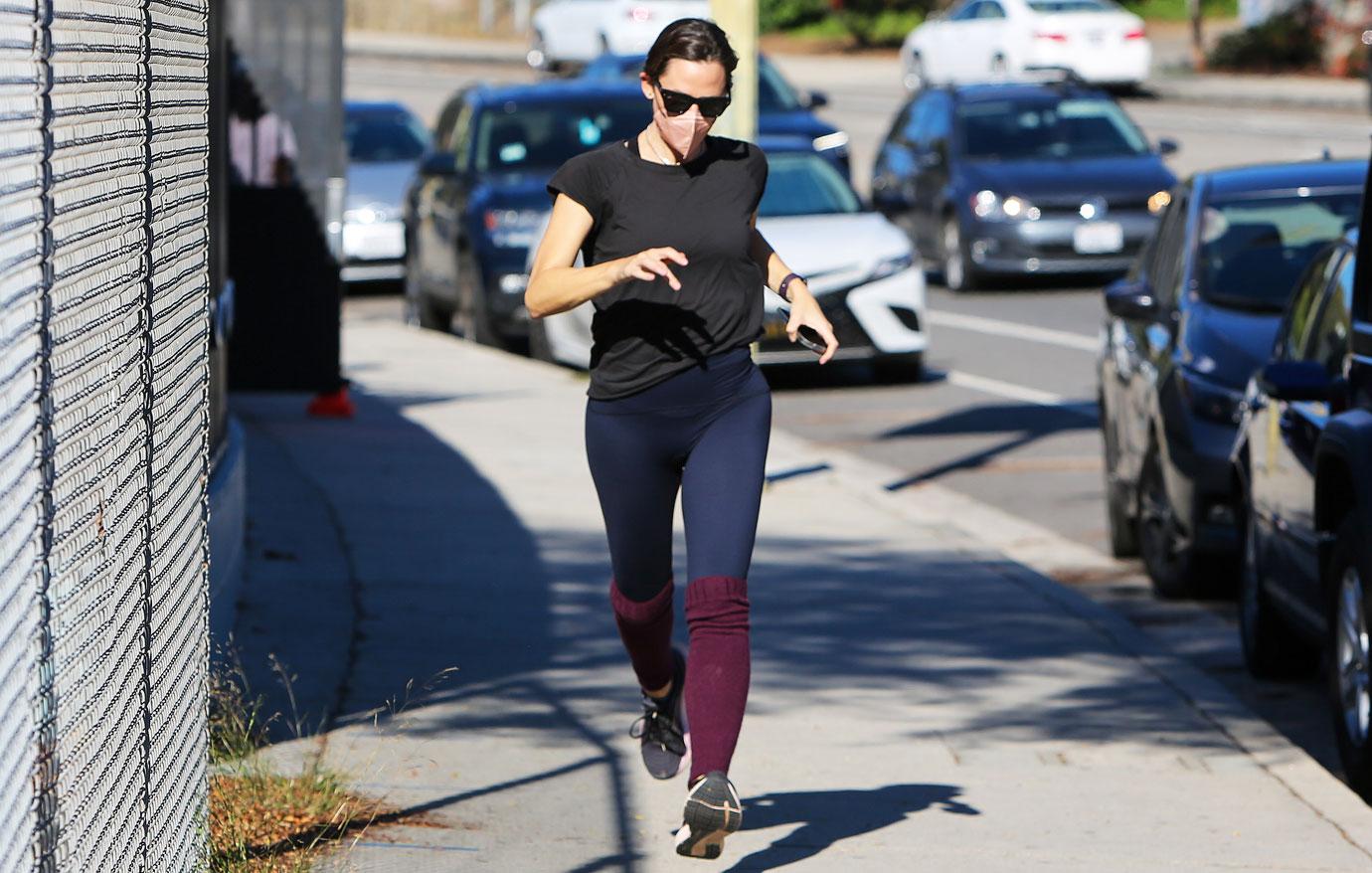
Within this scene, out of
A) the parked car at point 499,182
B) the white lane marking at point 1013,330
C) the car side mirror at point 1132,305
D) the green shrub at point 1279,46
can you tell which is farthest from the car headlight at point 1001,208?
the green shrub at point 1279,46

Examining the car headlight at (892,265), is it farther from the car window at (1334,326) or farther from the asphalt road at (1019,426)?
the car window at (1334,326)

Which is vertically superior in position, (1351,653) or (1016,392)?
(1351,653)

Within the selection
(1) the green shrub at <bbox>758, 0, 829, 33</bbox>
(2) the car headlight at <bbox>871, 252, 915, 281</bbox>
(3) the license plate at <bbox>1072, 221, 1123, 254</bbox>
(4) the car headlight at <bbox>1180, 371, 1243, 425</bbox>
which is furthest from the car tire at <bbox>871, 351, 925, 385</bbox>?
(1) the green shrub at <bbox>758, 0, 829, 33</bbox>

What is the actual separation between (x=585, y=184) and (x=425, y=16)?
176 ft

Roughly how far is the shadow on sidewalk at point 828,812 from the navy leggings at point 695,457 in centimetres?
78

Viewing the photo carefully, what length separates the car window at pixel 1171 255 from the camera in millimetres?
10344

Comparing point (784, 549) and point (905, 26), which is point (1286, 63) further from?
point (784, 549)

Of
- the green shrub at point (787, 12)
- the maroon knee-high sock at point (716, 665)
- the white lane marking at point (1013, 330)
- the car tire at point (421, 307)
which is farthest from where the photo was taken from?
the green shrub at point (787, 12)

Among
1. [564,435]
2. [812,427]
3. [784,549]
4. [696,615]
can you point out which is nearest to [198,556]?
[696,615]

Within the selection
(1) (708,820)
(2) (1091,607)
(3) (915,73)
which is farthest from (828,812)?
(3) (915,73)

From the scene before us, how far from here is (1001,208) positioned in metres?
20.9

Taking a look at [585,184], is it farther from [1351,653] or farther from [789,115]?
[789,115]

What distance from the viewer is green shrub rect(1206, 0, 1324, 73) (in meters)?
41.1

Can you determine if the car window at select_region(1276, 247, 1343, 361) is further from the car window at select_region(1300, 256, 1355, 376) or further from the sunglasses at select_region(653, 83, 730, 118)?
the sunglasses at select_region(653, 83, 730, 118)
